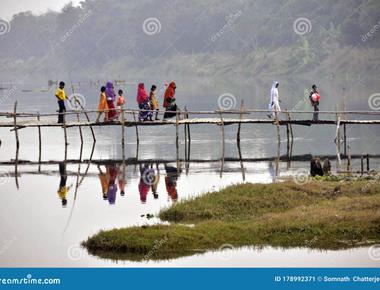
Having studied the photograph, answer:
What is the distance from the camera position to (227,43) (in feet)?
463

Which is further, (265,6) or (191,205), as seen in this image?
(265,6)

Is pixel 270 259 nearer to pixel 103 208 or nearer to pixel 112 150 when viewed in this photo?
pixel 103 208

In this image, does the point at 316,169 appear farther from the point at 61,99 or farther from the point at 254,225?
the point at 61,99

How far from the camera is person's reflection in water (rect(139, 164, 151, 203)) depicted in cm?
3112

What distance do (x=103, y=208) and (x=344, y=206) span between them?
26.7 feet
